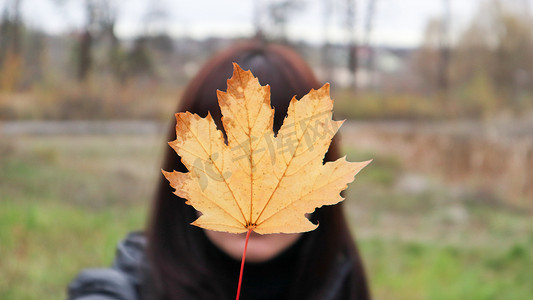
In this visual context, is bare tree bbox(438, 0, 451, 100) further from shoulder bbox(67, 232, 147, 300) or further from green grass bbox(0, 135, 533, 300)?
shoulder bbox(67, 232, 147, 300)

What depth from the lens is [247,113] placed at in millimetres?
283

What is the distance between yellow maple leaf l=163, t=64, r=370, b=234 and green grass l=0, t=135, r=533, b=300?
201 cm

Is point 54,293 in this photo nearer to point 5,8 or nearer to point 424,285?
point 424,285

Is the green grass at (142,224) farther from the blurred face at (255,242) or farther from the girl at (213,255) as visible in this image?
the blurred face at (255,242)

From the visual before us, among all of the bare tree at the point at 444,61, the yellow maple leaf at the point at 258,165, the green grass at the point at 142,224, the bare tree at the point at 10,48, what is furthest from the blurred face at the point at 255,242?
the bare tree at the point at 444,61

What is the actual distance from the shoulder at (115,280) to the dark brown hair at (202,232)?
68mm

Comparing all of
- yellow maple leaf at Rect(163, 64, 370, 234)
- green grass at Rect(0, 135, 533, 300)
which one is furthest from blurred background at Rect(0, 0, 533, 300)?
yellow maple leaf at Rect(163, 64, 370, 234)

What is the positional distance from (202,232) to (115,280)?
0.18 metres

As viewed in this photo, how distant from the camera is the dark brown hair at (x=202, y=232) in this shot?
31.7 inches

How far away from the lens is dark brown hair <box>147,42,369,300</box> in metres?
0.81

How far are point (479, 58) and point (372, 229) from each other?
660 cm

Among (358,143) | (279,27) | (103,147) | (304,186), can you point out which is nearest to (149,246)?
(304,186)

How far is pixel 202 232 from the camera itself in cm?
93

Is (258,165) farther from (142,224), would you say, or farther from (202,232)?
(142,224)
